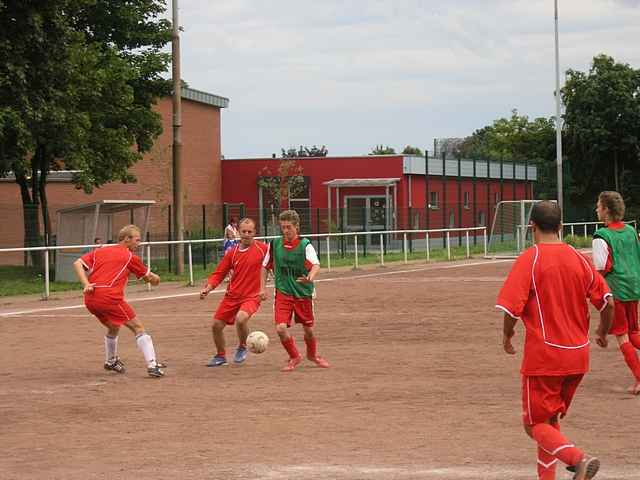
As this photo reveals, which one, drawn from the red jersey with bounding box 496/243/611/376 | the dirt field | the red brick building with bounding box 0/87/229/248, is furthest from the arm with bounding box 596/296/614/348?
the red brick building with bounding box 0/87/229/248

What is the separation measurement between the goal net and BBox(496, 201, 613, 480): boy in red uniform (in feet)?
116

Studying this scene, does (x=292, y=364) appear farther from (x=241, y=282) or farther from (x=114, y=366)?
(x=114, y=366)

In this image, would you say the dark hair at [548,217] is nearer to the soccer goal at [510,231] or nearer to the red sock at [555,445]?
the red sock at [555,445]

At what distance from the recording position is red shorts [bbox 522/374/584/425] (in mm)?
6531

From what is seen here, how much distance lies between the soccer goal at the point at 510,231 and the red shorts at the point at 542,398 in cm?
3550

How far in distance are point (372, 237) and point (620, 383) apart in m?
32.8

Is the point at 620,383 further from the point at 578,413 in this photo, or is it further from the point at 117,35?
the point at 117,35

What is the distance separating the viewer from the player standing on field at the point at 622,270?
34.2ft

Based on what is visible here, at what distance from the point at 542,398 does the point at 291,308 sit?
20.7ft

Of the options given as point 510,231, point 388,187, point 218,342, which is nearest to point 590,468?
point 218,342

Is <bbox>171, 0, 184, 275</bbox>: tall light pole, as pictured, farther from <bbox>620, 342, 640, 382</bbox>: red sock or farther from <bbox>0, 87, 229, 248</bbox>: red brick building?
<bbox>620, 342, 640, 382</bbox>: red sock

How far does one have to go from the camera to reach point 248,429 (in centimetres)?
910

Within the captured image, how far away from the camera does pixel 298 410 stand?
392 inches

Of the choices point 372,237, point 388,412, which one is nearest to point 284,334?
point 388,412
